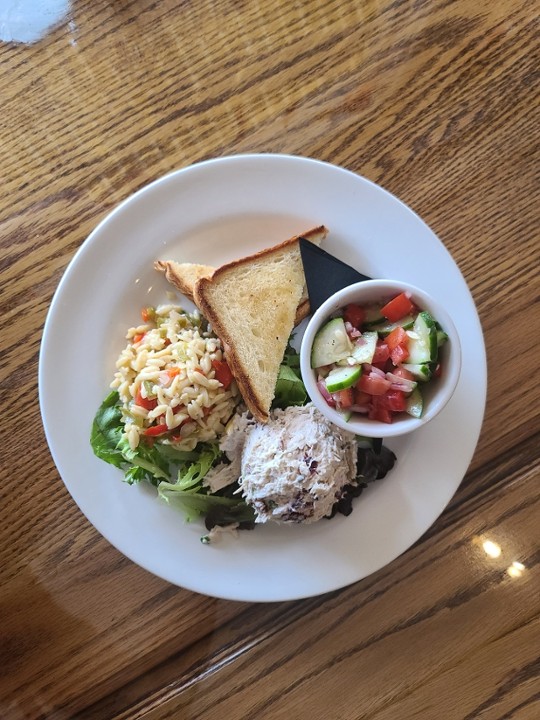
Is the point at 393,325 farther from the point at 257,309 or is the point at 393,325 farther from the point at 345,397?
the point at 257,309

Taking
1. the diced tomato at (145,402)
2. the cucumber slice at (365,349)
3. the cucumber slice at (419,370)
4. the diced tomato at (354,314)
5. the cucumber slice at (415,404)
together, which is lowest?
the cucumber slice at (415,404)

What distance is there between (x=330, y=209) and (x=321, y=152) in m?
0.22

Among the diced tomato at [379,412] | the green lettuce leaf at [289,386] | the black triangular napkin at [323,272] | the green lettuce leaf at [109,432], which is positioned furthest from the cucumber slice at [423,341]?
the green lettuce leaf at [109,432]

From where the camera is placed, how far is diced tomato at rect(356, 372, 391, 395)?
1.28 metres

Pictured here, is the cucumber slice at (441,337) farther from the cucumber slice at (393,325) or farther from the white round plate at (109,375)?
the white round plate at (109,375)

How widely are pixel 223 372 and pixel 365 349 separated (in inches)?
15.1

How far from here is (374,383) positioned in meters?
1.27

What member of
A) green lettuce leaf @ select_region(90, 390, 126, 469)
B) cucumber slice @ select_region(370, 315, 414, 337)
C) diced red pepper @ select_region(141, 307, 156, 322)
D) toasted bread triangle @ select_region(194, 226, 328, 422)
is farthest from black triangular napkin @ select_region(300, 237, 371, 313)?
green lettuce leaf @ select_region(90, 390, 126, 469)

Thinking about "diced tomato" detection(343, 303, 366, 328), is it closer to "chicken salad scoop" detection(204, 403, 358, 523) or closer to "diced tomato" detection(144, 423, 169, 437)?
"chicken salad scoop" detection(204, 403, 358, 523)

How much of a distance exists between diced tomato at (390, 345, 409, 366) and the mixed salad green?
281mm

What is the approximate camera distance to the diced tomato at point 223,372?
1.48m

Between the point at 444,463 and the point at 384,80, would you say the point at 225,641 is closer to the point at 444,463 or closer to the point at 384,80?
the point at 444,463

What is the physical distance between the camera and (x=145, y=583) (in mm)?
1614

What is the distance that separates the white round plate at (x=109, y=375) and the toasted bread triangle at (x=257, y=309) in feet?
0.36
